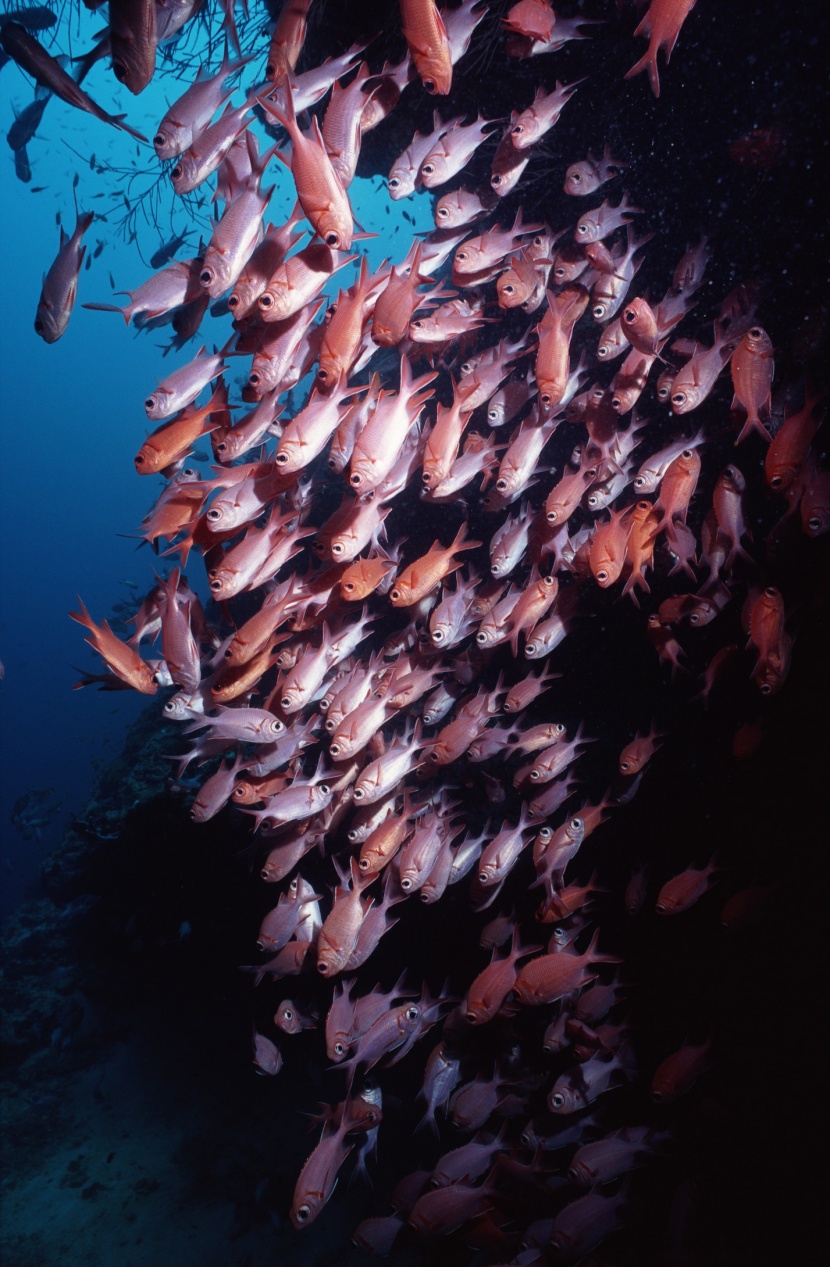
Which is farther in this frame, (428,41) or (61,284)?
(61,284)

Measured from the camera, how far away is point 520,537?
4082 millimetres

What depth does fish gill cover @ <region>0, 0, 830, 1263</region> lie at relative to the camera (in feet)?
10.2

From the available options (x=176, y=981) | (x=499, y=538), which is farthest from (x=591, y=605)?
(x=176, y=981)

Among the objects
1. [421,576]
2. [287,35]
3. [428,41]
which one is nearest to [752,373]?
[421,576]

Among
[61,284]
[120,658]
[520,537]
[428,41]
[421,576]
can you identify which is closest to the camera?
[428,41]

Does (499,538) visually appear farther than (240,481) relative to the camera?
Yes

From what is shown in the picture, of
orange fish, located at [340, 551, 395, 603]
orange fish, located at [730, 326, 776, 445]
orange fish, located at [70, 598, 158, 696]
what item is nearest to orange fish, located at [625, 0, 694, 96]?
orange fish, located at [730, 326, 776, 445]

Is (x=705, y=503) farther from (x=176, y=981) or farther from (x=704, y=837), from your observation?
(x=176, y=981)

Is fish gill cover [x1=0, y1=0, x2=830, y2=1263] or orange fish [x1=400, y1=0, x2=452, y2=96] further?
fish gill cover [x1=0, y1=0, x2=830, y2=1263]

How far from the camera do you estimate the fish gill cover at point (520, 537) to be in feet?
10.2

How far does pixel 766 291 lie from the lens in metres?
4.24

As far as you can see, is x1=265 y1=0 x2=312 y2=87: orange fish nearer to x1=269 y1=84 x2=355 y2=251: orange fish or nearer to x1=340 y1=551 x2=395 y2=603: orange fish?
x1=269 y1=84 x2=355 y2=251: orange fish

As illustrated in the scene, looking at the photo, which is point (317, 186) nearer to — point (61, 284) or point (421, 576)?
point (61, 284)

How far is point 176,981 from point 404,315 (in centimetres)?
1118
